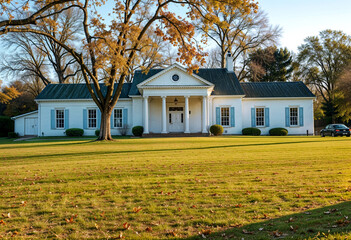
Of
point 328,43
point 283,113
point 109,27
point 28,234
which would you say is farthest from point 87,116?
A: point 328,43

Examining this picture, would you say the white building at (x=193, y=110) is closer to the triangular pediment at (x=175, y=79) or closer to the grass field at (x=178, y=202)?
the triangular pediment at (x=175, y=79)

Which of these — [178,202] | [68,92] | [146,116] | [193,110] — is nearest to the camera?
[178,202]

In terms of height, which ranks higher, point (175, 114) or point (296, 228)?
point (175, 114)

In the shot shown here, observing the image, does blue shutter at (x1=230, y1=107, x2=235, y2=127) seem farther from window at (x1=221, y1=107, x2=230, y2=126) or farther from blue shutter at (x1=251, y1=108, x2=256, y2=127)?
blue shutter at (x1=251, y1=108, x2=256, y2=127)

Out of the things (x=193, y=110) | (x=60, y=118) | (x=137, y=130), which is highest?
(x=193, y=110)

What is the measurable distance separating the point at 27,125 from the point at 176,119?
16830mm

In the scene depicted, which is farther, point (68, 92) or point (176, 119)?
point (68, 92)

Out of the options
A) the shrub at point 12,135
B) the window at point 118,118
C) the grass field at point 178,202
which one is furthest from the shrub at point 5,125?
the grass field at point 178,202

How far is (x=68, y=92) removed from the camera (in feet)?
102

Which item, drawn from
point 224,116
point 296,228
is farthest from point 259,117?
point 296,228

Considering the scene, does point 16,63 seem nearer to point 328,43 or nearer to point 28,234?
point 28,234

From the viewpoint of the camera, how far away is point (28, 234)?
388 centimetres

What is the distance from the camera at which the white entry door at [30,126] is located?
107 ft

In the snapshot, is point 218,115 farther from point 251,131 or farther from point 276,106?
point 276,106
